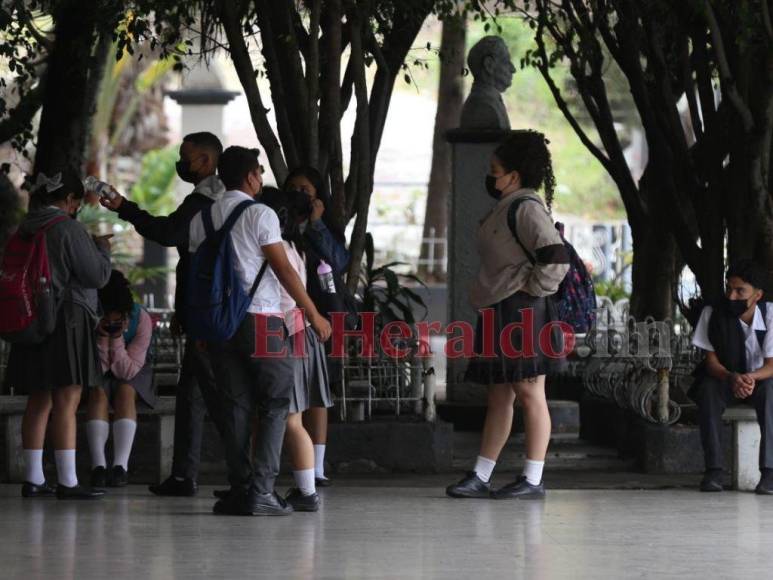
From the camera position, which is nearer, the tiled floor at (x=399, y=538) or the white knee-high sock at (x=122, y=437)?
the tiled floor at (x=399, y=538)

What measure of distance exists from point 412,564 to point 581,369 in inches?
258

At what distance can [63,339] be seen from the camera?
7.87m

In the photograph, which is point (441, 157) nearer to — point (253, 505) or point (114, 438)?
point (114, 438)

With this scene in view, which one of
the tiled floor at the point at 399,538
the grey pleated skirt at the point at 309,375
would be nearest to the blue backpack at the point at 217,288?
the grey pleated skirt at the point at 309,375

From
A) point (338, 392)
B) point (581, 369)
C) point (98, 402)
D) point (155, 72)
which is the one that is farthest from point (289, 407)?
point (155, 72)

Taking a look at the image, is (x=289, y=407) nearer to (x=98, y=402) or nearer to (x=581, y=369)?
(x=98, y=402)

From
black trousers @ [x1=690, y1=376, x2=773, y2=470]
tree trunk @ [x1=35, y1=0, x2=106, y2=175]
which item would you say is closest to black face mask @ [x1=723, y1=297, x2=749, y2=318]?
black trousers @ [x1=690, y1=376, x2=773, y2=470]

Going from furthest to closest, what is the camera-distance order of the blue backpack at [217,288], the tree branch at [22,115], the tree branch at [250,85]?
the tree branch at [22,115]
the tree branch at [250,85]
the blue backpack at [217,288]

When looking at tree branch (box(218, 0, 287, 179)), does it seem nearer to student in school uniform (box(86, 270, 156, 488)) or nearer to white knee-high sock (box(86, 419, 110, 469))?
student in school uniform (box(86, 270, 156, 488))

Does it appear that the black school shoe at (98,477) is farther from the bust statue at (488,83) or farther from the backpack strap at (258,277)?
the bust statue at (488,83)

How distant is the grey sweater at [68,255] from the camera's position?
7797 millimetres

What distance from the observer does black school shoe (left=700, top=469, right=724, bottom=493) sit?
870cm

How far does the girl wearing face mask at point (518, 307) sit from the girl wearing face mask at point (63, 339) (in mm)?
2004

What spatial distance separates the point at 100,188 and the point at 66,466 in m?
1.51
